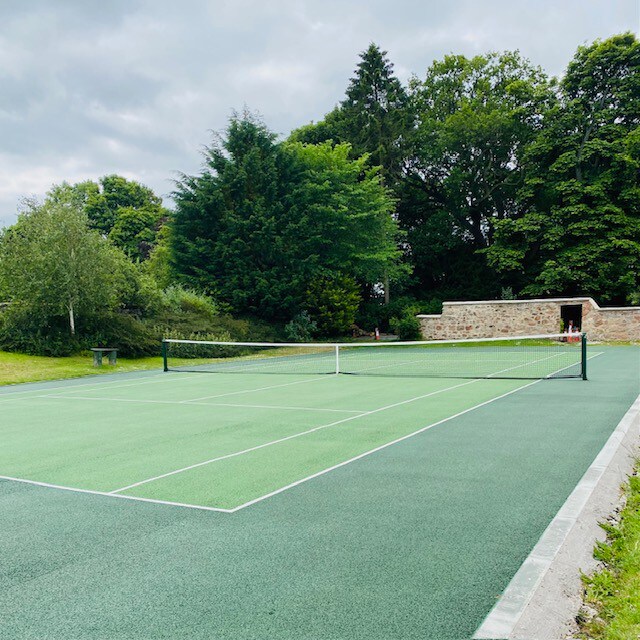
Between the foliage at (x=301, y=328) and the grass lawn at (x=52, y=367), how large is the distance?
30.2ft

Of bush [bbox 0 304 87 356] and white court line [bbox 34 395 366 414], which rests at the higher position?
bush [bbox 0 304 87 356]

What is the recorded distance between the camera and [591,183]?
36.1 meters

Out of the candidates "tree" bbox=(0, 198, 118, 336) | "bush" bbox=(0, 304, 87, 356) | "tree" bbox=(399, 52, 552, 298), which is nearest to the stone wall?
"tree" bbox=(399, 52, 552, 298)

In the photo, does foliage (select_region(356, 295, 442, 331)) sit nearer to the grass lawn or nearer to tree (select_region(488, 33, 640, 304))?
tree (select_region(488, 33, 640, 304))

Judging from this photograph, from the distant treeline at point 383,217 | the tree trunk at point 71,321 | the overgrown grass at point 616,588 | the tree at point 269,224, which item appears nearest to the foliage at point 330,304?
the distant treeline at point 383,217

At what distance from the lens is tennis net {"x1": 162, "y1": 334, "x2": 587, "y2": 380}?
17094mm

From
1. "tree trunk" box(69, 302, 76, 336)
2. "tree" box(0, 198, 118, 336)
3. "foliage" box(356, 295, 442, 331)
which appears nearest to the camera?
"tree" box(0, 198, 118, 336)

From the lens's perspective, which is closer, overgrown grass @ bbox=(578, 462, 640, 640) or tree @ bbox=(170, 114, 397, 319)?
overgrown grass @ bbox=(578, 462, 640, 640)

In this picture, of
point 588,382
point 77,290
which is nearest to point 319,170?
point 77,290

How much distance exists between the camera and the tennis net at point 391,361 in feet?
56.1

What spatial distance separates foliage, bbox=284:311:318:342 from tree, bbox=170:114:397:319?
57 centimetres

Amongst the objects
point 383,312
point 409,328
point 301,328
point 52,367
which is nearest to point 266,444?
point 52,367

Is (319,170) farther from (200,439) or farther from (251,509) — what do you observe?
(251,509)

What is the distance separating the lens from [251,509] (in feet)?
17.0
